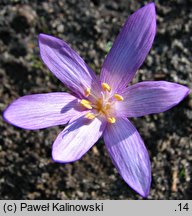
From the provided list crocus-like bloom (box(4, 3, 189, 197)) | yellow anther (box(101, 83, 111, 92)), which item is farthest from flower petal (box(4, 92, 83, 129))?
yellow anther (box(101, 83, 111, 92))

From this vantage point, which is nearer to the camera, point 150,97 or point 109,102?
point 150,97

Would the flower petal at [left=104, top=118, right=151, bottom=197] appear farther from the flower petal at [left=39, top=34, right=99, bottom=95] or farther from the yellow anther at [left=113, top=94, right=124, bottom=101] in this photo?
the flower petal at [left=39, top=34, right=99, bottom=95]

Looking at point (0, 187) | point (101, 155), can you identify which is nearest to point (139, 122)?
point (101, 155)

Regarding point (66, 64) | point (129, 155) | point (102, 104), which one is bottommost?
point (129, 155)

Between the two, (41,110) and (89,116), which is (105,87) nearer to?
(89,116)

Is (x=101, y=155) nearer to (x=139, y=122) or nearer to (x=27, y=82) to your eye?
(x=139, y=122)

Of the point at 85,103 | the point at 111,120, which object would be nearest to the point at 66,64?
the point at 85,103

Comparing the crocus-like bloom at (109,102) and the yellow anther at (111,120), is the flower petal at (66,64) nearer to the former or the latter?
the crocus-like bloom at (109,102)

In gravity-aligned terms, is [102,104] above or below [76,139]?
above
